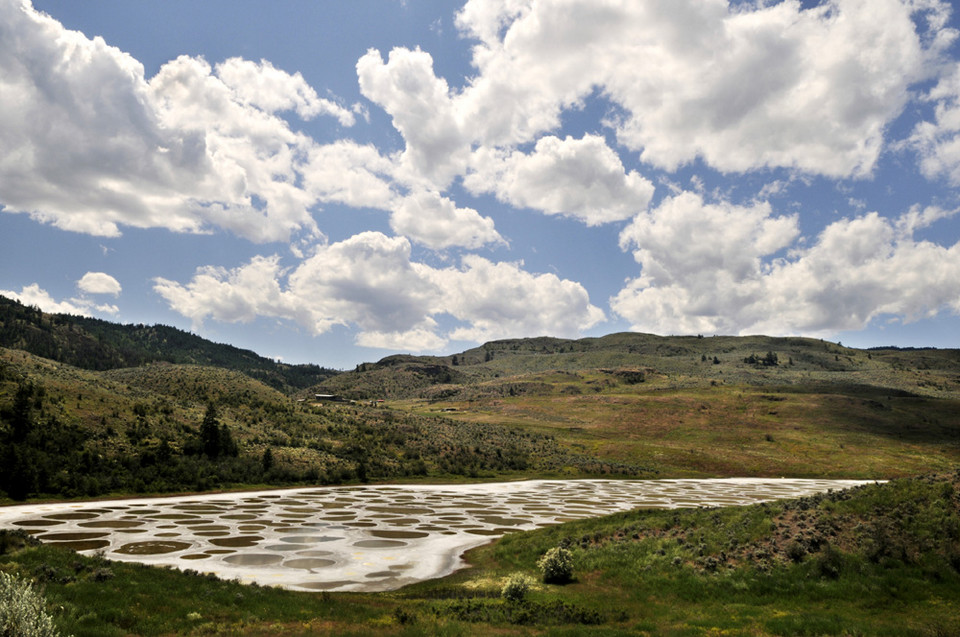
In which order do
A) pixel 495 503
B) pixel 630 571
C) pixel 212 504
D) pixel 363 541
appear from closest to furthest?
pixel 630 571 → pixel 363 541 → pixel 212 504 → pixel 495 503

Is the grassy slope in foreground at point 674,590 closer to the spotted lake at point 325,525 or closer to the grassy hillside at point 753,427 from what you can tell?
the spotted lake at point 325,525

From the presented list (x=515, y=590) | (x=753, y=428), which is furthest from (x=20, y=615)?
(x=753, y=428)

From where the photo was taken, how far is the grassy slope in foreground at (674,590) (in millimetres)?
15891

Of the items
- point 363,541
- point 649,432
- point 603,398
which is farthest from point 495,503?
point 603,398

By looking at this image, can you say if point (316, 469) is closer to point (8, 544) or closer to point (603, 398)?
point (8, 544)

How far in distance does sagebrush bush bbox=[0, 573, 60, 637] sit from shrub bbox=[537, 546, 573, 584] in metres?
21.2

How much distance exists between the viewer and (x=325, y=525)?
137 ft

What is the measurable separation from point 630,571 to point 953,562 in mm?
12979

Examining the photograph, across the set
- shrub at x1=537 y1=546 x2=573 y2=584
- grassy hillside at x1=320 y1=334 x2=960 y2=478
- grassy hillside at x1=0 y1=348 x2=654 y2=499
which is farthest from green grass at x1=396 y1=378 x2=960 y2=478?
shrub at x1=537 y1=546 x2=573 y2=584

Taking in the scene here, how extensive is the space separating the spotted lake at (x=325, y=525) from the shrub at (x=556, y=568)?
6.20 m

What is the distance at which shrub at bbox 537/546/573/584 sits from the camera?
25938mm

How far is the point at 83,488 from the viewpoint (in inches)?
2000

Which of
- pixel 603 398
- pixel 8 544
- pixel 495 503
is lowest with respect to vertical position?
pixel 495 503

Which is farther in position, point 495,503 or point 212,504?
point 495,503
